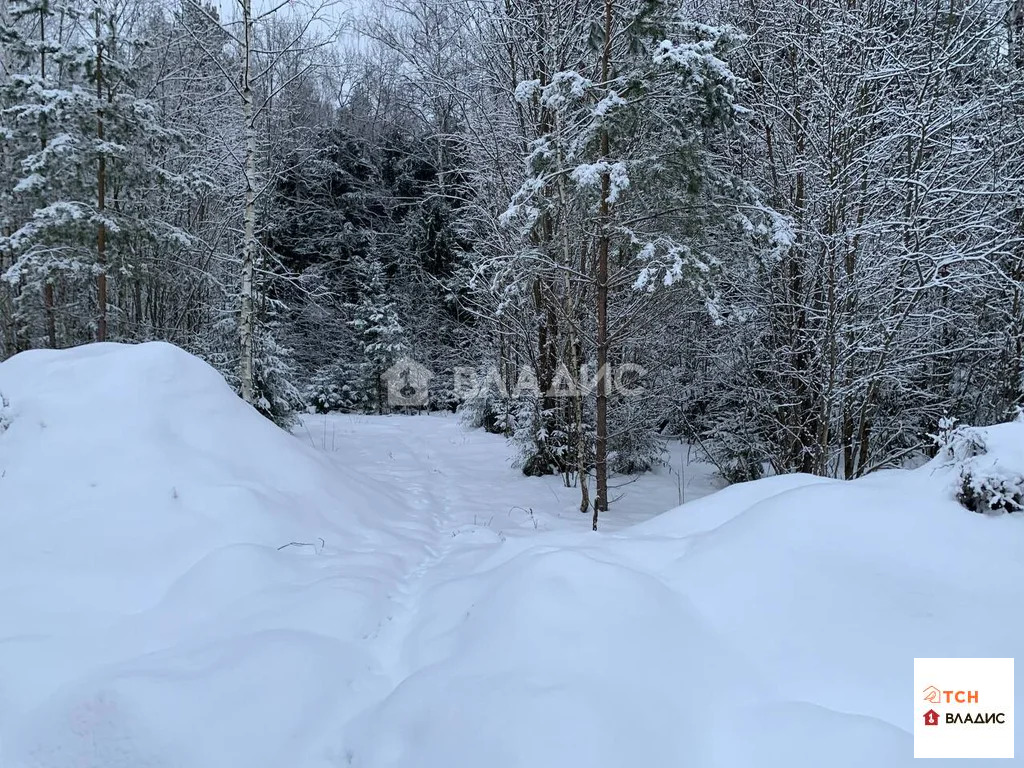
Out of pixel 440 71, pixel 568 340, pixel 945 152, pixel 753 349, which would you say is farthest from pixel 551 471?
pixel 440 71

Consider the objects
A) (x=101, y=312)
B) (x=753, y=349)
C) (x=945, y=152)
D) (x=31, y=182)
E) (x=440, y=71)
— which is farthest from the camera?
(x=440, y=71)

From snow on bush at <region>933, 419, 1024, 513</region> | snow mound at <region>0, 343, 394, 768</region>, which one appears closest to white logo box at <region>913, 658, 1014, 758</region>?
snow on bush at <region>933, 419, 1024, 513</region>

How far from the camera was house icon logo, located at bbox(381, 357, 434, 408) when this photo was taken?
73.0 ft

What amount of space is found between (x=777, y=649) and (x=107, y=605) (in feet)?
13.4

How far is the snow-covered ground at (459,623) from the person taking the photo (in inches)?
101

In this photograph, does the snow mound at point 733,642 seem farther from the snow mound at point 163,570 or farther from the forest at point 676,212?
the forest at point 676,212

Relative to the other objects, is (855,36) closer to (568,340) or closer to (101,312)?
(568,340)

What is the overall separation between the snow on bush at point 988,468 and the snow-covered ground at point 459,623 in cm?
7

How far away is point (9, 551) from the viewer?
425cm

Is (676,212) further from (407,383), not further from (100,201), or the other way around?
(407,383)

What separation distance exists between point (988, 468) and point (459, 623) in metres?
3.23

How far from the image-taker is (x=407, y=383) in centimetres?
2281

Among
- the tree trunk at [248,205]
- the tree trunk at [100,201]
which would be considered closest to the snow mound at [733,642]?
the tree trunk at [248,205]

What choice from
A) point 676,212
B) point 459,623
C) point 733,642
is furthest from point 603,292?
point 733,642
